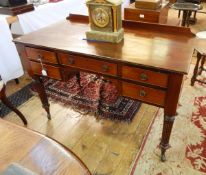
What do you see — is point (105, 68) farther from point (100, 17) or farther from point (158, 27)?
point (158, 27)

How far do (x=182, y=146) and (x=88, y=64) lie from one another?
0.96 m

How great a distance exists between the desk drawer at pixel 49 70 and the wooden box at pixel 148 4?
0.93 metres

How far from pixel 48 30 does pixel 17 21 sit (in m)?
0.87

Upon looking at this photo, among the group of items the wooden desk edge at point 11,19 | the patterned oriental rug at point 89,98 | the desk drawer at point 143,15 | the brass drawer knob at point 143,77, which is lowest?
the patterned oriental rug at point 89,98

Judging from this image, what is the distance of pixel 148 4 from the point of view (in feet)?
5.83

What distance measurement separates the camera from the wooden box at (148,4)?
1.73m

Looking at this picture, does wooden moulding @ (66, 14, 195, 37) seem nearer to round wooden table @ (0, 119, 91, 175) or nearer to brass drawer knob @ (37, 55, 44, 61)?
brass drawer knob @ (37, 55, 44, 61)

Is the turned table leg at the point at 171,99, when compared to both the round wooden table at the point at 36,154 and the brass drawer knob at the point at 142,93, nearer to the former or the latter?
the brass drawer knob at the point at 142,93

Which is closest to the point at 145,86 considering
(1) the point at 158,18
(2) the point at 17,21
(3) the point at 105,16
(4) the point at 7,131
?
(3) the point at 105,16

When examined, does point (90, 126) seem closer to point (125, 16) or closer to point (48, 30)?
point (48, 30)

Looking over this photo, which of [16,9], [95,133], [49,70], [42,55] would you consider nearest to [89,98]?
[95,133]

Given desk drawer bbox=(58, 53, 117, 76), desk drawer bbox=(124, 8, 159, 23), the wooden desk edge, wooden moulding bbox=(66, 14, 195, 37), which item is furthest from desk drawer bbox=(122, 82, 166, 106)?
the wooden desk edge

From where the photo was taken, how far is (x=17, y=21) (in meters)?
2.27

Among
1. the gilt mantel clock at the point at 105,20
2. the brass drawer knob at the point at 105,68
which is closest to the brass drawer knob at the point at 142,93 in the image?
the brass drawer knob at the point at 105,68
